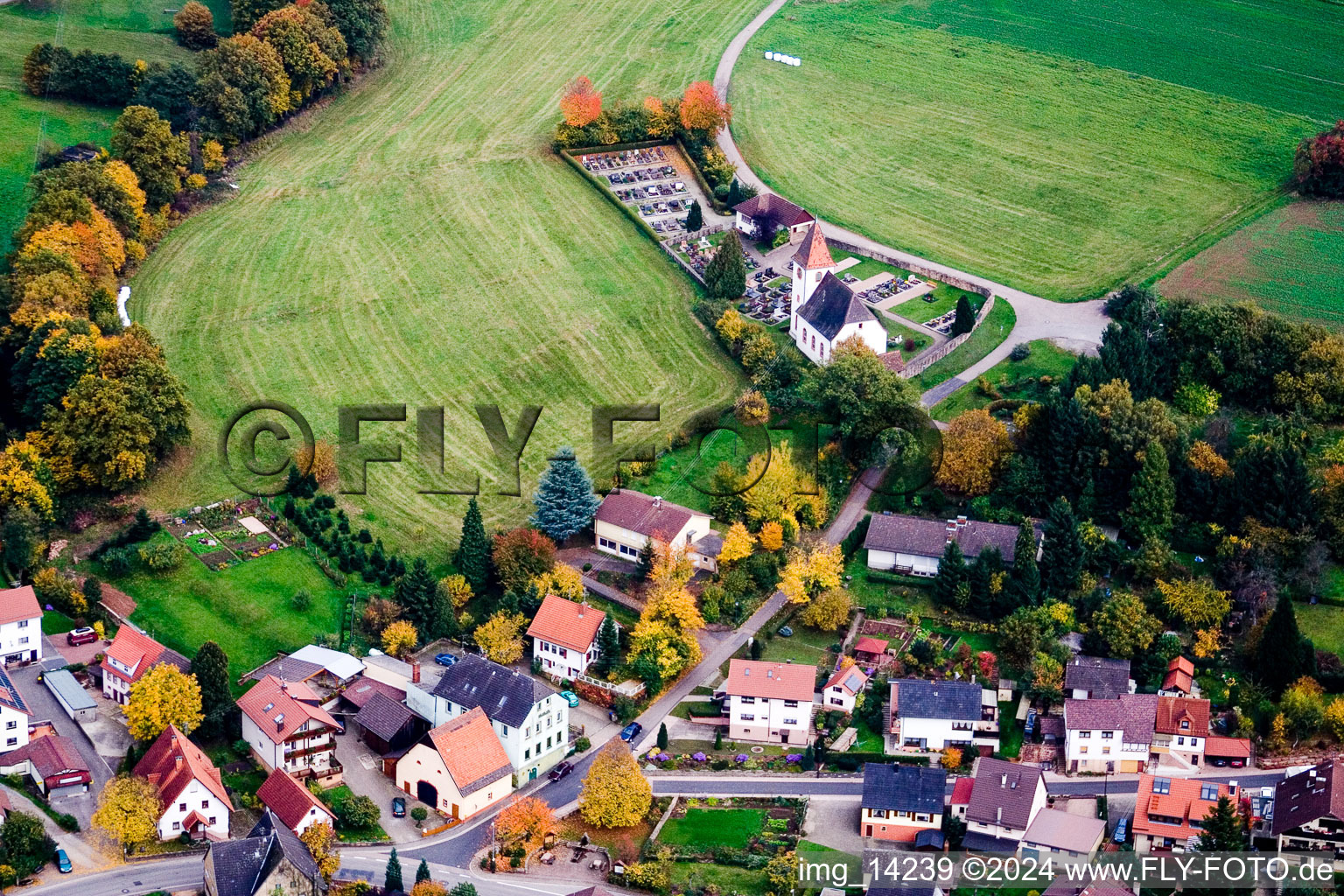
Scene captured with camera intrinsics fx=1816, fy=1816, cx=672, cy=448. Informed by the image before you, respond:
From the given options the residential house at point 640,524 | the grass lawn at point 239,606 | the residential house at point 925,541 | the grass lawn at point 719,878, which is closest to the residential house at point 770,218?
the residential house at point 640,524

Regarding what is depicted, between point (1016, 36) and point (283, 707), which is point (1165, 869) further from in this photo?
point (1016, 36)

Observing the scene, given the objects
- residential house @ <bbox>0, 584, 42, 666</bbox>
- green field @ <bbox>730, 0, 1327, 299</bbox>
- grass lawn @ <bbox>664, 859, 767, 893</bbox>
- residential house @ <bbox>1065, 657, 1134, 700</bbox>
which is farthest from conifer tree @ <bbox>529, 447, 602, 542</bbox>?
green field @ <bbox>730, 0, 1327, 299</bbox>

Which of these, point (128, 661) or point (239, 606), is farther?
point (239, 606)

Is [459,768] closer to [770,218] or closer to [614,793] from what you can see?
[614,793]

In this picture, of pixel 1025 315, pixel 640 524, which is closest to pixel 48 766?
pixel 640 524

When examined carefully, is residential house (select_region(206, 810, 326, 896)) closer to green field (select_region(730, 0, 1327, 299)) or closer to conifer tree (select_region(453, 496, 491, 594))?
conifer tree (select_region(453, 496, 491, 594))

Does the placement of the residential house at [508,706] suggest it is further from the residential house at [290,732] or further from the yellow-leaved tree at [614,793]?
the residential house at [290,732]
